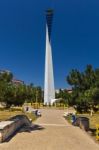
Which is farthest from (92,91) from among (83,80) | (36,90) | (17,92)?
(36,90)

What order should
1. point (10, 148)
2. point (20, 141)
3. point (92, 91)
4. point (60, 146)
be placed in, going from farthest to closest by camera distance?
point (92, 91) < point (20, 141) < point (60, 146) < point (10, 148)

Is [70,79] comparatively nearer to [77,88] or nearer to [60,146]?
[77,88]

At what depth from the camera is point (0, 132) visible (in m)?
19.2

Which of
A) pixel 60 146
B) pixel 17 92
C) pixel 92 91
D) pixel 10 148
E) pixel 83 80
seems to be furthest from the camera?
pixel 17 92

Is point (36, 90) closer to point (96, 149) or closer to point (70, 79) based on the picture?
point (70, 79)

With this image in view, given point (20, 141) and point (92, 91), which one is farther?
point (92, 91)

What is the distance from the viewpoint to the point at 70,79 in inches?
1307

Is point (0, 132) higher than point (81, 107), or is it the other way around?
point (81, 107)

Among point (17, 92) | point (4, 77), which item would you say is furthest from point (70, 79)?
point (17, 92)

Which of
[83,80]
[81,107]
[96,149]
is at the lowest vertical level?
[96,149]

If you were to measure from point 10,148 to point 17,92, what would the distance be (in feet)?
234

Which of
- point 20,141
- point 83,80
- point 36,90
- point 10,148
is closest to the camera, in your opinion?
point 10,148

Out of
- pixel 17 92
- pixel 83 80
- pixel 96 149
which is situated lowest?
pixel 96 149

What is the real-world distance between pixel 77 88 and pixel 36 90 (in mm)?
110750
